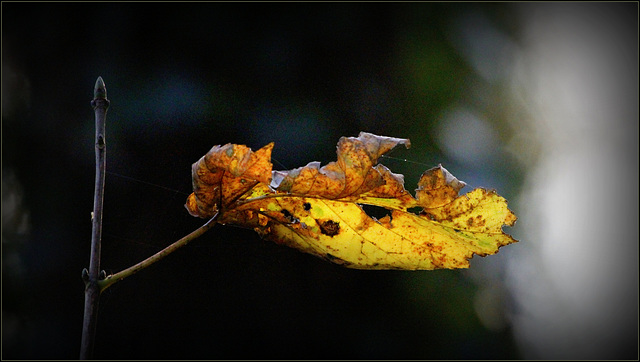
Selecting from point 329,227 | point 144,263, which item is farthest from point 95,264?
point 329,227

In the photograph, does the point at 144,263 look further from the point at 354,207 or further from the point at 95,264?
the point at 354,207

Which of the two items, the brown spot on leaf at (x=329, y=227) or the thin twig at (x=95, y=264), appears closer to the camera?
the thin twig at (x=95, y=264)

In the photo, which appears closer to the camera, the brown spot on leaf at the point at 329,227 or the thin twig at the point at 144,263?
the thin twig at the point at 144,263

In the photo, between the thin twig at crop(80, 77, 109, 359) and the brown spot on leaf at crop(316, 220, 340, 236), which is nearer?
the thin twig at crop(80, 77, 109, 359)

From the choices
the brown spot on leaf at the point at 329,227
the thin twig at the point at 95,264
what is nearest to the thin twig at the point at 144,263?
the thin twig at the point at 95,264

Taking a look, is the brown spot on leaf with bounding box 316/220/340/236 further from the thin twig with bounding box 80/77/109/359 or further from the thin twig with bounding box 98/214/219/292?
the thin twig with bounding box 80/77/109/359

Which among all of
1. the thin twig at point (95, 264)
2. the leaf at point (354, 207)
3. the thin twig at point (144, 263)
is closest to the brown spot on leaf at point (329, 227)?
the leaf at point (354, 207)

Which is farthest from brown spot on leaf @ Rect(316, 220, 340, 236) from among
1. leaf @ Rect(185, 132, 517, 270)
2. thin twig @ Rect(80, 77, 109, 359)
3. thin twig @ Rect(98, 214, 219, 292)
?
thin twig @ Rect(80, 77, 109, 359)

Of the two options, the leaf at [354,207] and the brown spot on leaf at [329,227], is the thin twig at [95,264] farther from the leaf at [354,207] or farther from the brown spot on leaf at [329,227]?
the brown spot on leaf at [329,227]
